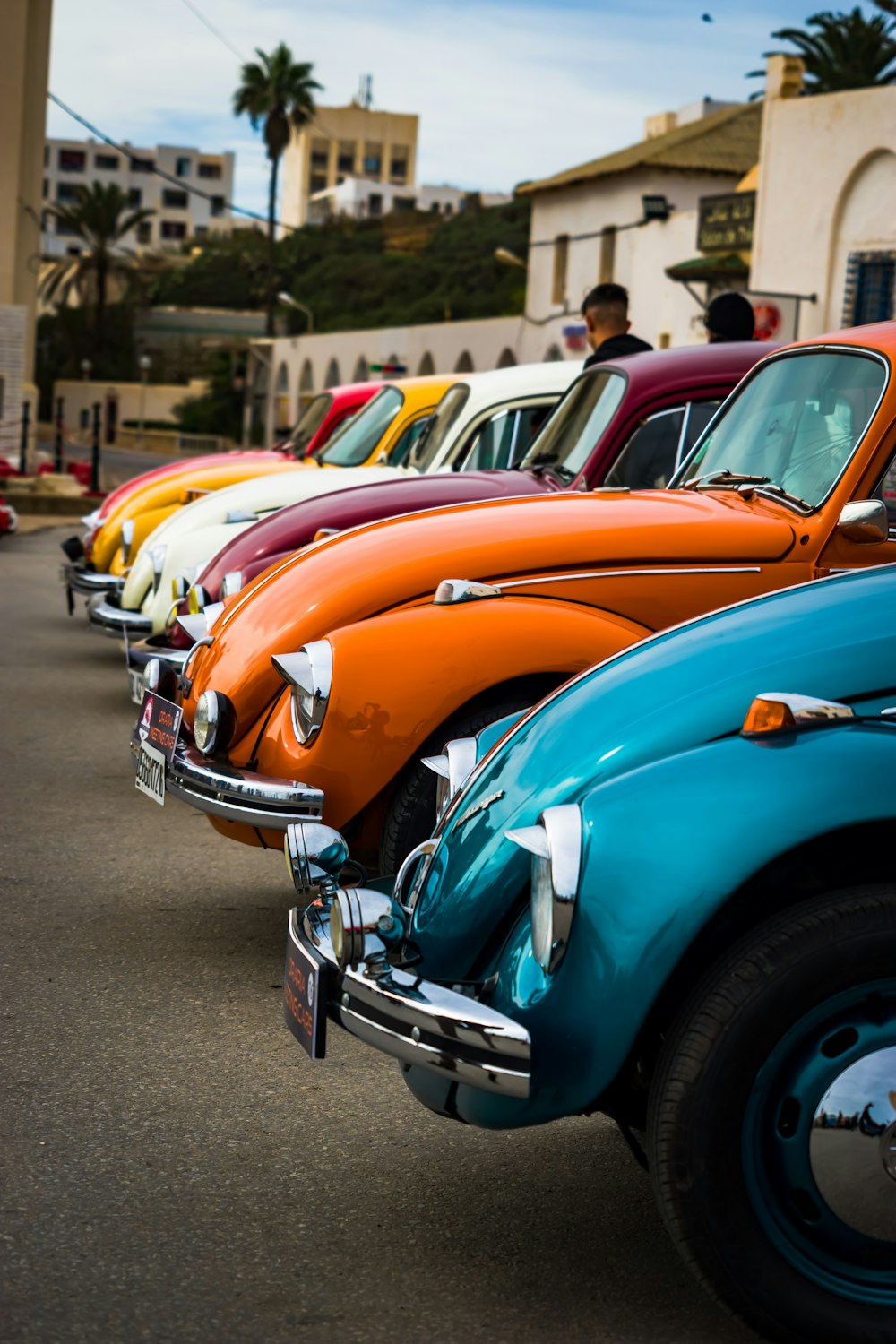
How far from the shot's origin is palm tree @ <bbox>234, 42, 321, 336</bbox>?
2557 inches

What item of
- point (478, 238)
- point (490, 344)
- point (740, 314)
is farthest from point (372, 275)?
point (740, 314)

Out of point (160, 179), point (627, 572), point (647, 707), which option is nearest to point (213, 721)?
point (627, 572)

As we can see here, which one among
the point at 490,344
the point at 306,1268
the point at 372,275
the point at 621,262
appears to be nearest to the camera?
the point at 306,1268

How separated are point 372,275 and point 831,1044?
8313cm

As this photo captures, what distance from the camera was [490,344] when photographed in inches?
1812

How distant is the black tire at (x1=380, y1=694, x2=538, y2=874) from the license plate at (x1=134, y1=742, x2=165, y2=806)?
712 mm

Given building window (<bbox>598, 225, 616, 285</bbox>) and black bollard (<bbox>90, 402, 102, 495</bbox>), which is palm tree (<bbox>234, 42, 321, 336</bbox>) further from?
black bollard (<bbox>90, 402, 102, 495</bbox>)

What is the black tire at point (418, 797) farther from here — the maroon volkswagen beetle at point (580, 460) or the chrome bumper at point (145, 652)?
the chrome bumper at point (145, 652)

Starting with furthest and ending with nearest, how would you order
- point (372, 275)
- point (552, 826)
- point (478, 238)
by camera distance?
1. point (372, 275)
2. point (478, 238)
3. point (552, 826)

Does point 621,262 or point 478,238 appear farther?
point 478,238

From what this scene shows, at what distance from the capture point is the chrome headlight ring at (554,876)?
2.55m

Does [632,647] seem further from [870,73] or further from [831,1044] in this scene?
[870,73]

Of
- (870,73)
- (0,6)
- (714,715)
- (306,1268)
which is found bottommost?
(306,1268)

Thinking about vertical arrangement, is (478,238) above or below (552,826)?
above
